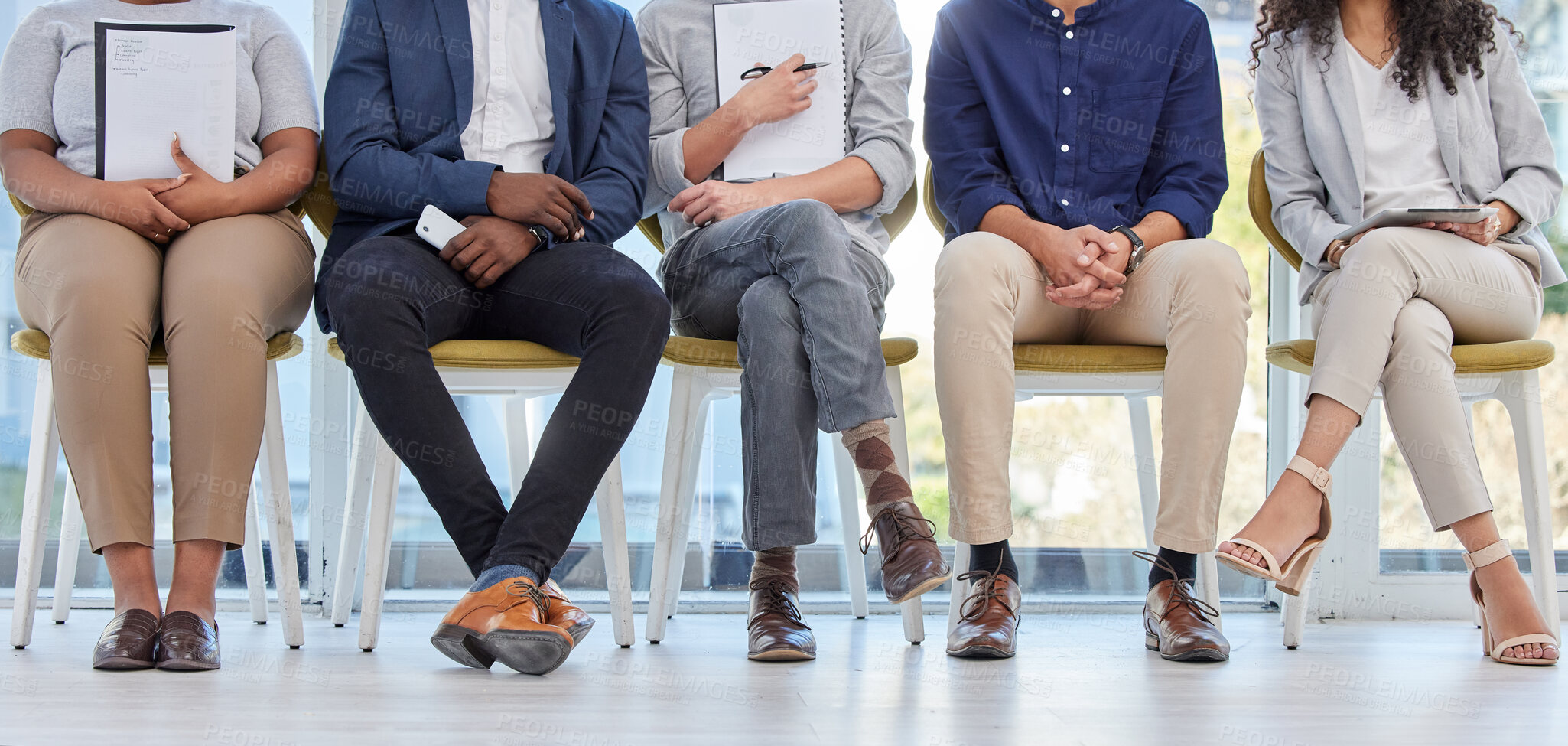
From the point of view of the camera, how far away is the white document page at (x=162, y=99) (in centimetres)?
172

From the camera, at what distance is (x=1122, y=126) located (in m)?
2.02

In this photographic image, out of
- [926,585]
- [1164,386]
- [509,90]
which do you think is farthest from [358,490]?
[1164,386]

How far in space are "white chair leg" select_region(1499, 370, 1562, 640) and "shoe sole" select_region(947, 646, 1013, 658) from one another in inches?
35.1

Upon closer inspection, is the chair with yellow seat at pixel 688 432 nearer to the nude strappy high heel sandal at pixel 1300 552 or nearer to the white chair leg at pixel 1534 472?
the nude strappy high heel sandal at pixel 1300 552

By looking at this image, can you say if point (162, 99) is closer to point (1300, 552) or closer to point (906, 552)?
point (906, 552)

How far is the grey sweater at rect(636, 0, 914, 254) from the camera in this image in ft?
6.70

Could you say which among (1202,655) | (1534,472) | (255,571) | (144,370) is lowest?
(255,571)

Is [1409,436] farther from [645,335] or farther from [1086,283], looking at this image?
[645,335]

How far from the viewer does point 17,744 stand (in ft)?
3.48

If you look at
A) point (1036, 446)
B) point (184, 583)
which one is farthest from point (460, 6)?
point (1036, 446)

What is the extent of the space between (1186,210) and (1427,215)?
0.36 metres

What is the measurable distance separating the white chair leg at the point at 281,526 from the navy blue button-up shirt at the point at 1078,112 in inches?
44.3

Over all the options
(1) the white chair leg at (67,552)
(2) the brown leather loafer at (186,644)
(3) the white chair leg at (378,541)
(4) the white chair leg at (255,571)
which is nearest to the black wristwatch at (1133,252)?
(3) the white chair leg at (378,541)

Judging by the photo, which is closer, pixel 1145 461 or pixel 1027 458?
pixel 1145 461
